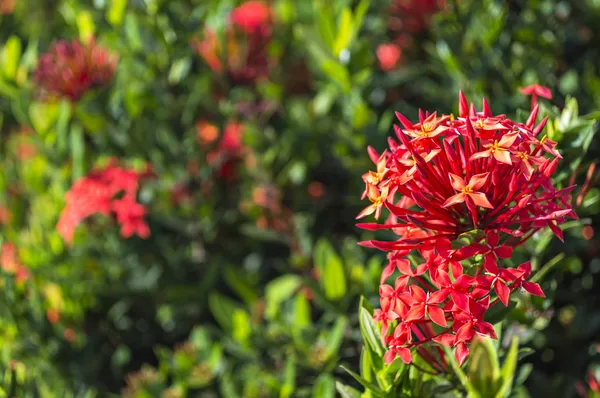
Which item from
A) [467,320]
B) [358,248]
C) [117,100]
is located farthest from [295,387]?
[117,100]

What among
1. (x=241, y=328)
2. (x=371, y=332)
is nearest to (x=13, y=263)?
(x=241, y=328)

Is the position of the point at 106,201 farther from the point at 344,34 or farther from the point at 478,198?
the point at 478,198

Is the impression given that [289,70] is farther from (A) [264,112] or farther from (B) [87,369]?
(B) [87,369]

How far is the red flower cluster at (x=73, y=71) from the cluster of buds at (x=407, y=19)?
0.99 meters

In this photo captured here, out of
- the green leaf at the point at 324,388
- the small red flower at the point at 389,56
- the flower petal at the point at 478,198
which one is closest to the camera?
the flower petal at the point at 478,198

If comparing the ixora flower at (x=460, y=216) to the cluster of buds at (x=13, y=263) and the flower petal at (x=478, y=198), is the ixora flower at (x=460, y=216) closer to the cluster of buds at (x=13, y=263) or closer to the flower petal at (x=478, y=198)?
the flower petal at (x=478, y=198)

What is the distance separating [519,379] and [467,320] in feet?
1.46

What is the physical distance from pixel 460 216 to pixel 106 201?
1308 millimetres

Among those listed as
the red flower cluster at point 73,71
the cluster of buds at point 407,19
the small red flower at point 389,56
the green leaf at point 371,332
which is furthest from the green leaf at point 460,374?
the red flower cluster at point 73,71

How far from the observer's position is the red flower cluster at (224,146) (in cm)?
212

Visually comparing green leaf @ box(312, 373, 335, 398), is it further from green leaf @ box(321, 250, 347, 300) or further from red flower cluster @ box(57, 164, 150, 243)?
red flower cluster @ box(57, 164, 150, 243)

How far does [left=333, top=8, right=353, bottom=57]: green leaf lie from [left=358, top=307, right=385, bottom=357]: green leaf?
967 millimetres

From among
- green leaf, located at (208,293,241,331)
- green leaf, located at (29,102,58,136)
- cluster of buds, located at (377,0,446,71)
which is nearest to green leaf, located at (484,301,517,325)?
green leaf, located at (208,293,241,331)

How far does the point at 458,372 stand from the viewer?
37.7 inches
